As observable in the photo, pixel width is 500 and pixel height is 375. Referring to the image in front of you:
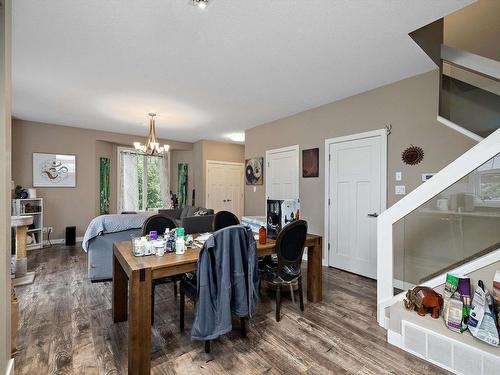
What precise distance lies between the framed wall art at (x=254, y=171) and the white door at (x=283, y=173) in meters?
0.22

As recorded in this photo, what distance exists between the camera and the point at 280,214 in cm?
256

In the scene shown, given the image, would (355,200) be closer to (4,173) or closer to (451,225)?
(451,225)

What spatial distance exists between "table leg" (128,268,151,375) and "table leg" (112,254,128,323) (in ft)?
2.64

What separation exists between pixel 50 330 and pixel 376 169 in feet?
12.9

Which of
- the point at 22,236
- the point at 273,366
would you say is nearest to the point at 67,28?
the point at 22,236

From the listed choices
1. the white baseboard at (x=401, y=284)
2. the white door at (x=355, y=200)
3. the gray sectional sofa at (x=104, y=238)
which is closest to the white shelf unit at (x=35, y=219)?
the gray sectional sofa at (x=104, y=238)

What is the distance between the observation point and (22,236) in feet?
10.9

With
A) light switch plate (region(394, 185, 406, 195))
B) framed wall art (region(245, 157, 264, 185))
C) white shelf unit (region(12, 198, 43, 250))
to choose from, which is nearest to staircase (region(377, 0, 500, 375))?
light switch plate (region(394, 185, 406, 195))

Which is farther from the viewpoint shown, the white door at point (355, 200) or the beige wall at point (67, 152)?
the beige wall at point (67, 152)

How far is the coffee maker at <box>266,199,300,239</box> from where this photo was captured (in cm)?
254

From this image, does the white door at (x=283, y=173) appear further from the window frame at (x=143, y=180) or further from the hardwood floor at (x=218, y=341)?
the window frame at (x=143, y=180)

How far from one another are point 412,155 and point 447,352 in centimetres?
208

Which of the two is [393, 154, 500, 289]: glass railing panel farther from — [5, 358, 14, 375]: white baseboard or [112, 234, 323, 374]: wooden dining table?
[5, 358, 14, 375]: white baseboard

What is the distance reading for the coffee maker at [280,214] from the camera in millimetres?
2545
